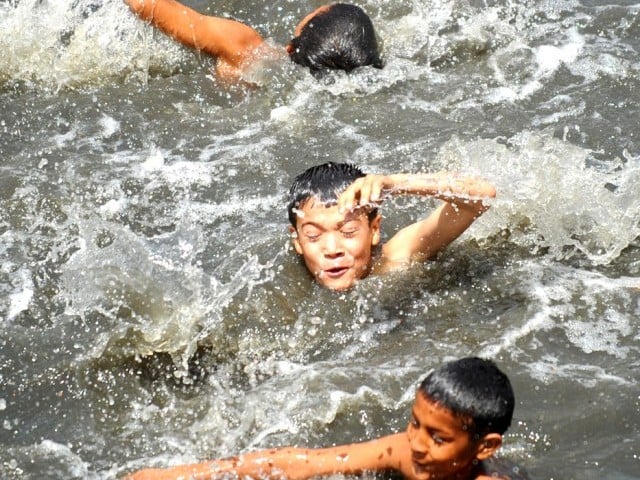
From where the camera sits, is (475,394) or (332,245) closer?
(475,394)

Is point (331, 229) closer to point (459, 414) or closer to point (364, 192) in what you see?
point (364, 192)

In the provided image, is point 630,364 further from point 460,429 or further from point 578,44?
point 578,44

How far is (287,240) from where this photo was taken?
5.84 meters

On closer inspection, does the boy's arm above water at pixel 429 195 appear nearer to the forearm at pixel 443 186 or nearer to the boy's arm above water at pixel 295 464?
the forearm at pixel 443 186

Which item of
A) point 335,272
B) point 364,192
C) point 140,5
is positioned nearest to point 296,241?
point 335,272

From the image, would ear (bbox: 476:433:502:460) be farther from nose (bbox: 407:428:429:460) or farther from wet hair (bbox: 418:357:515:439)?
nose (bbox: 407:428:429:460)

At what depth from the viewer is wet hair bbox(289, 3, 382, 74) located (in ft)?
23.9

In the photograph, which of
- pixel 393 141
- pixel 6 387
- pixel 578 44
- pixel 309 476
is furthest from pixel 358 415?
pixel 578 44

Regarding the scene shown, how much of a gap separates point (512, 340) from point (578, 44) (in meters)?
3.21

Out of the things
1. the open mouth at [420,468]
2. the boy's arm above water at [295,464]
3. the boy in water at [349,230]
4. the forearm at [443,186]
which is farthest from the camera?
the boy in water at [349,230]

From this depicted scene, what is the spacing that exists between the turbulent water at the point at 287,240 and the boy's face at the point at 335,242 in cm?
9

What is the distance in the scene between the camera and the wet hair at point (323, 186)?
17.4 ft

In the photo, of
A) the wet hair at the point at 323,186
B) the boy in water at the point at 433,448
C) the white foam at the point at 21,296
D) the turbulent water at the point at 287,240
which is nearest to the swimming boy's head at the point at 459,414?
the boy in water at the point at 433,448

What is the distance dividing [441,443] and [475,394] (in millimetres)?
197
